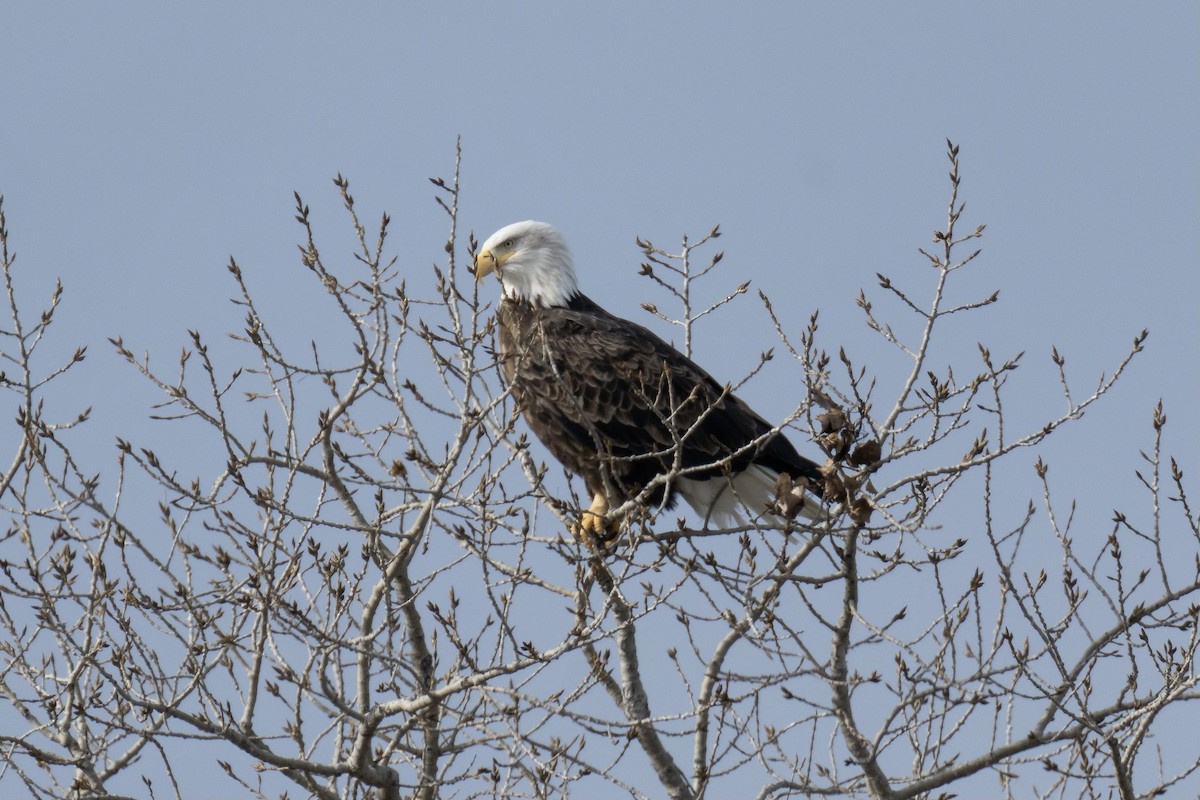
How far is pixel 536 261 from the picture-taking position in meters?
7.58

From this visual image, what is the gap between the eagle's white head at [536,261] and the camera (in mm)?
7508

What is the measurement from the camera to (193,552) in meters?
4.37

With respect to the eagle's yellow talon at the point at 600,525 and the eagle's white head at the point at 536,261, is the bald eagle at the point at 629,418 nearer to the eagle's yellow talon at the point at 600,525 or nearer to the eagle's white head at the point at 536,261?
the eagle's yellow talon at the point at 600,525

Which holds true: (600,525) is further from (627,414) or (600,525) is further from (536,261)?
(536,261)

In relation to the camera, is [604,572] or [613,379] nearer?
[604,572]

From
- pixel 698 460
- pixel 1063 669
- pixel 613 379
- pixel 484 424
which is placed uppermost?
pixel 613 379

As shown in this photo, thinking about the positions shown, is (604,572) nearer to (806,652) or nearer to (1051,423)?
(806,652)

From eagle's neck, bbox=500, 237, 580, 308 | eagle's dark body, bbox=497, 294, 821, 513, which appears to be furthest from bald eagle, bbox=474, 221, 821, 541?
eagle's neck, bbox=500, 237, 580, 308

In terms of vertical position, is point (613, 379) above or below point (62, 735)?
above

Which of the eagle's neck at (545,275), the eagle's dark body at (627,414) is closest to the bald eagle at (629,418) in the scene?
the eagle's dark body at (627,414)

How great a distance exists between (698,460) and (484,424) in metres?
2.16

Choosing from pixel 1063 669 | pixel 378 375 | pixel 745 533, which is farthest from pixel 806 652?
pixel 378 375

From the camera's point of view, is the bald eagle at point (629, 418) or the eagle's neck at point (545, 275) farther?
the eagle's neck at point (545, 275)

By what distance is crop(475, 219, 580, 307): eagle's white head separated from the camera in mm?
7508
